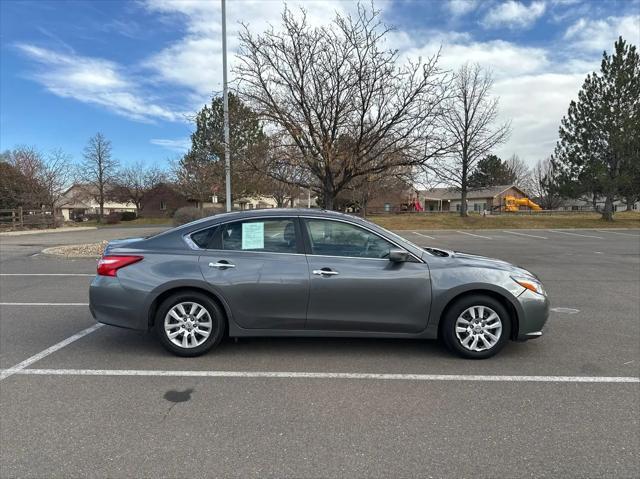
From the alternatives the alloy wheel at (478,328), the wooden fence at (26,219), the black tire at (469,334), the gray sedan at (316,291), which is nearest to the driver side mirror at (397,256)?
the gray sedan at (316,291)

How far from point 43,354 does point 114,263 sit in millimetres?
1297

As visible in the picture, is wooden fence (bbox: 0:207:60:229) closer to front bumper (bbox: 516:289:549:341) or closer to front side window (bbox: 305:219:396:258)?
front side window (bbox: 305:219:396:258)

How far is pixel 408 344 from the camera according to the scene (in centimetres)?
479

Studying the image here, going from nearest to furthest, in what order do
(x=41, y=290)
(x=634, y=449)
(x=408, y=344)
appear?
1. (x=634, y=449)
2. (x=408, y=344)
3. (x=41, y=290)

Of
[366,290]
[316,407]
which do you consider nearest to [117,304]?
[316,407]

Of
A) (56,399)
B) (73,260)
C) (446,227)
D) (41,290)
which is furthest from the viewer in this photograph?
(446,227)

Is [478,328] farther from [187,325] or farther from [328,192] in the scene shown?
[328,192]

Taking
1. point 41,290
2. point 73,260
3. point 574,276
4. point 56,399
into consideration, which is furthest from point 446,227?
point 56,399

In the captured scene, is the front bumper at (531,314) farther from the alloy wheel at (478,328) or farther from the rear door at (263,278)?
the rear door at (263,278)

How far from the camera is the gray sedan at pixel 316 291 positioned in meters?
4.22

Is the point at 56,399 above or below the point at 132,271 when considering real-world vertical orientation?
below

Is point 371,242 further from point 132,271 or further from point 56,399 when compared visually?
point 56,399

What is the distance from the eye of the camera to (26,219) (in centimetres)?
3086

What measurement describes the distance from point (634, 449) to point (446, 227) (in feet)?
100
